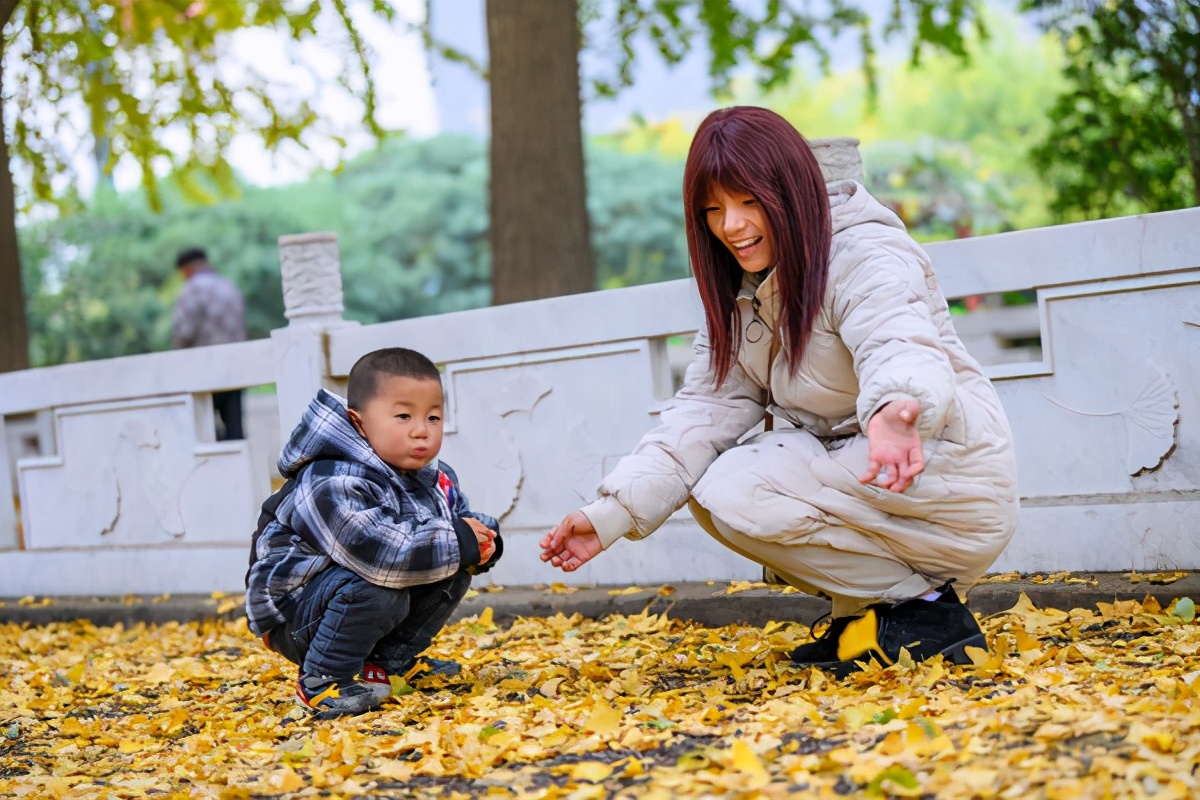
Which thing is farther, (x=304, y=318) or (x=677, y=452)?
(x=304, y=318)

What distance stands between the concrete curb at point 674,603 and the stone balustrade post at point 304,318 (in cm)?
102

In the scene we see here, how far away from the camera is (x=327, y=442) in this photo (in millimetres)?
3664

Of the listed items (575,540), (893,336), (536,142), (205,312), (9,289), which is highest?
(536,142)

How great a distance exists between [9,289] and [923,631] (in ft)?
23.0

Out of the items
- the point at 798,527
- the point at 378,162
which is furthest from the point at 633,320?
the point at 378,162

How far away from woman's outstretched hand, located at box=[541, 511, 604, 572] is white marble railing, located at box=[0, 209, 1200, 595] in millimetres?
1667

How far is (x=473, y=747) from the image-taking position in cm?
310

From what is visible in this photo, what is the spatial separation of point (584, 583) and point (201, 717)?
1.81m

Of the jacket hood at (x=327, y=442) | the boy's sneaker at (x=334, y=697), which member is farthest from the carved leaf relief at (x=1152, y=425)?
the boy's sneaker at (x=334, y=697)

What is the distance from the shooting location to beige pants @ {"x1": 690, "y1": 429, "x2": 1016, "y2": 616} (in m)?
3.29

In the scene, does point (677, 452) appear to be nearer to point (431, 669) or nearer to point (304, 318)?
point (431, 669)

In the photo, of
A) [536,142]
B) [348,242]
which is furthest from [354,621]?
[348,242]

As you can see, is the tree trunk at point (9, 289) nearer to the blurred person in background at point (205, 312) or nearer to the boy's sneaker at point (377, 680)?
the blurred person in background at point (205, 312)

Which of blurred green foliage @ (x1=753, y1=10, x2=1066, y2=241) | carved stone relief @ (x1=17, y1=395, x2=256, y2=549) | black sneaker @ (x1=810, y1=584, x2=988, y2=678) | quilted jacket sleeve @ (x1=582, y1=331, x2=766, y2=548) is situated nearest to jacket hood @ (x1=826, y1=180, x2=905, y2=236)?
quilted jacket sleeve @ (x1=582, y1=331, x2=766, y2=548)
